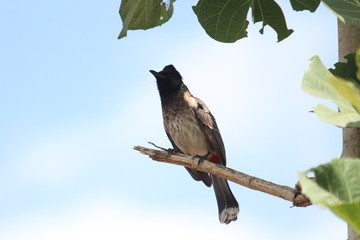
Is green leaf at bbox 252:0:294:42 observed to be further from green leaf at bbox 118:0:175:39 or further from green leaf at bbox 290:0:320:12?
green leaf at bbox 118:0:175:39

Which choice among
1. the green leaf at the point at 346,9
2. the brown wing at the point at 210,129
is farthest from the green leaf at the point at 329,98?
the brown wing at the point at 210,129

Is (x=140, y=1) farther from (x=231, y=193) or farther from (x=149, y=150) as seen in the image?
(x=231, y=193)

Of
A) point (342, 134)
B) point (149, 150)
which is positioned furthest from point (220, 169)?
point (342, 134)

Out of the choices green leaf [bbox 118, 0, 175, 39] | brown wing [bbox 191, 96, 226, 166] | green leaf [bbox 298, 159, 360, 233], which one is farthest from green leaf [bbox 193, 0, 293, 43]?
brown wing [bbox 191, 96, 226, 166]

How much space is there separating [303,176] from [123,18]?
102 inches

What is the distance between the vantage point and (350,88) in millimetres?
1020

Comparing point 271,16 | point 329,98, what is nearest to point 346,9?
point 329,98

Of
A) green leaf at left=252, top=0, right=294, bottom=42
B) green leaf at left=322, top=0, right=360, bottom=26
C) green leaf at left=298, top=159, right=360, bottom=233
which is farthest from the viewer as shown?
green leaf at left=252, top=0, right=294, bottom=42

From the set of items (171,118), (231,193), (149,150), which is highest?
(171,118)

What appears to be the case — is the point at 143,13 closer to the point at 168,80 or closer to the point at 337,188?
the point at 337,188

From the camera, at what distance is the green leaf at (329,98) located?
146cm

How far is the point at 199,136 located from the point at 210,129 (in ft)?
0.45

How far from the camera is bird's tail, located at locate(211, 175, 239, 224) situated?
598cm

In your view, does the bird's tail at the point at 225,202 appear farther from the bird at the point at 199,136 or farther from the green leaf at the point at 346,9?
the green leaf at the point at 346,9
